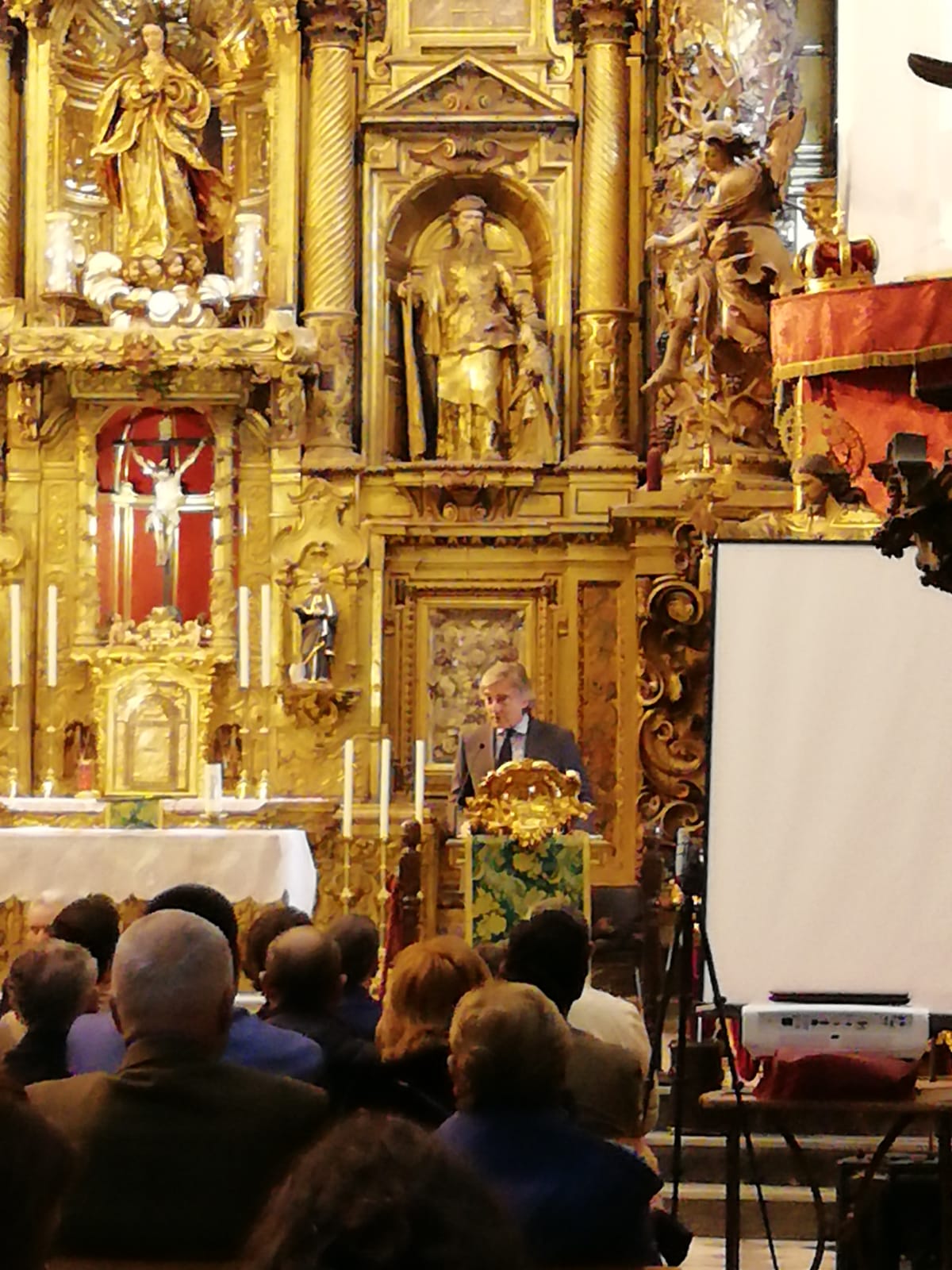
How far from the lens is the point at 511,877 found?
26.9ft

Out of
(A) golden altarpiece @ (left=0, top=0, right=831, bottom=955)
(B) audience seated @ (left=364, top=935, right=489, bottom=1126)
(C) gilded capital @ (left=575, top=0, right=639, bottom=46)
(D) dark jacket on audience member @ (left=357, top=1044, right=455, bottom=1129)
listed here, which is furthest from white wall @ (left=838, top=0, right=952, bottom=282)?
(C) gilded capital @ (left=575, top=0, right=639, bottom=46)

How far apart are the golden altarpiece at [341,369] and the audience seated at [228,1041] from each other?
284 inches

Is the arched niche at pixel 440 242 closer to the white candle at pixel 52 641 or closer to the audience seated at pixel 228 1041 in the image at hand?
the white candle at pixel 52 641

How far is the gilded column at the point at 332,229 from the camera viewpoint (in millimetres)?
13078

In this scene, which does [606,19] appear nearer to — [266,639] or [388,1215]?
[266,639]

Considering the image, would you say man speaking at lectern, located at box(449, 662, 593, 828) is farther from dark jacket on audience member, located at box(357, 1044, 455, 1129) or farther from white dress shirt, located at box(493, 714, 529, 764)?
dark jacket on audience member, located at box(357, 1044, 455, 1129)

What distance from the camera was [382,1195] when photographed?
1737 millimetres

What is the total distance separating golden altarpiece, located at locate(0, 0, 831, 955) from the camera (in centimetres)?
1261

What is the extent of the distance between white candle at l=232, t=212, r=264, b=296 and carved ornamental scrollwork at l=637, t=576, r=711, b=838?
3225 mm

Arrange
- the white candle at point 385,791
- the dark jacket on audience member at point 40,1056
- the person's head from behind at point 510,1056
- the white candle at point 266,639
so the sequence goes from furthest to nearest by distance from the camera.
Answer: the white candle at point 266,639, the white candle at point 385,791, the dark jacket on audience member at point 40,1056, the person's head from behind at point 510,1056

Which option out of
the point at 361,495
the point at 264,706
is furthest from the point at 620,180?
the point at 264,706

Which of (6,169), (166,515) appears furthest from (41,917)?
(6,169)

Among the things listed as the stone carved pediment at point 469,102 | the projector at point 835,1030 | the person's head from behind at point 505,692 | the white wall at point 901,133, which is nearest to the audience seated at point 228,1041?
the projector at point 835,1030

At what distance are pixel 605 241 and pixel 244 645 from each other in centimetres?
301
